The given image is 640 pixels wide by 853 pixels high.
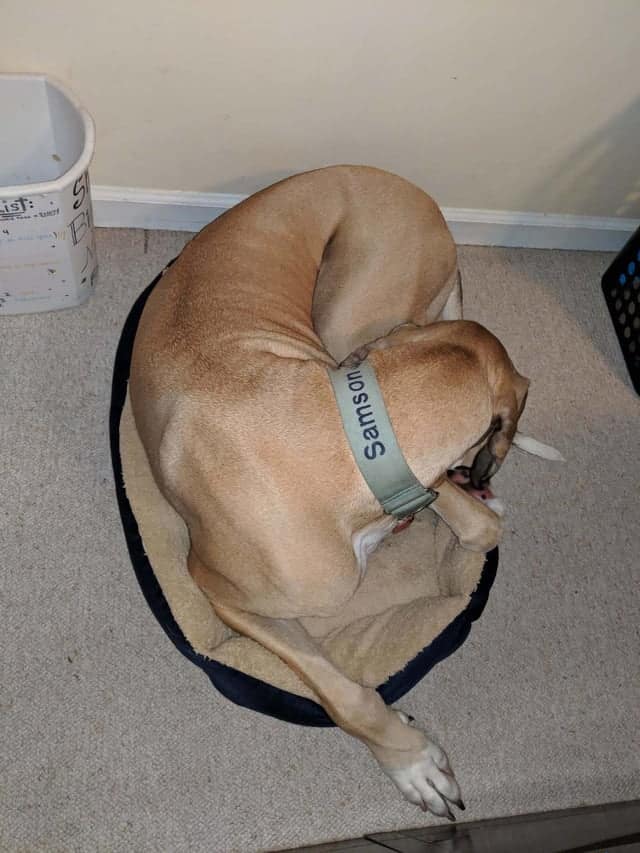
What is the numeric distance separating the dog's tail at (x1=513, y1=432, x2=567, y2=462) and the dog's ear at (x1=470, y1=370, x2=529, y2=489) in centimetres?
84

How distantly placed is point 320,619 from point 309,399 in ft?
3.19

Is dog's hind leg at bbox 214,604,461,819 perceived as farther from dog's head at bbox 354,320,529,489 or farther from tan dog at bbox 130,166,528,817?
dog's head at bbox 354,320,529,489

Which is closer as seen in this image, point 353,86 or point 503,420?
point 503,420

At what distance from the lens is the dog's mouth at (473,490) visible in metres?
2.75

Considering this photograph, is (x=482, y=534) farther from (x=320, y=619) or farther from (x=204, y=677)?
(x=204, y=677)

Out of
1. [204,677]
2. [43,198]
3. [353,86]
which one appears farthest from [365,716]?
[353,86]

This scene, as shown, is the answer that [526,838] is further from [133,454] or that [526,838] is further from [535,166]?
[535,166]

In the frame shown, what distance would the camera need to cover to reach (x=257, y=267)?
228cm

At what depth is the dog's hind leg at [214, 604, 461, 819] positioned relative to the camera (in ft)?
7.37

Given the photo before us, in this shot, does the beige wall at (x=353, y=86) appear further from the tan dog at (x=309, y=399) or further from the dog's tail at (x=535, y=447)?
the dog's tail at (x=535, y=447)

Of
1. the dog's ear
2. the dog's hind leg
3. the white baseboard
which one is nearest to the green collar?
the dog's ear

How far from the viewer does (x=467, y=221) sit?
3359 millimetres

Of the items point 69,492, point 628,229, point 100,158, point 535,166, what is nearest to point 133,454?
point 69,492

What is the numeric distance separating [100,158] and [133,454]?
3.67 ft
